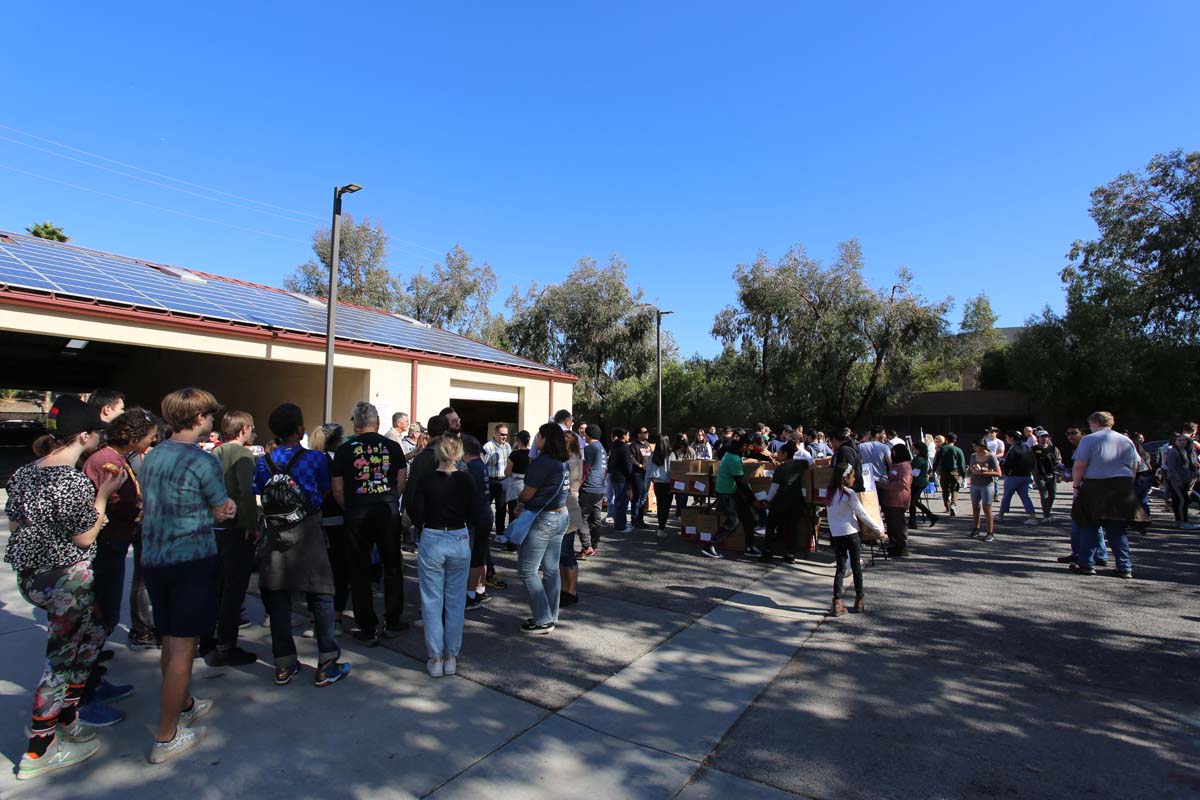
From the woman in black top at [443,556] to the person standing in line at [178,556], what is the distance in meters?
1.23

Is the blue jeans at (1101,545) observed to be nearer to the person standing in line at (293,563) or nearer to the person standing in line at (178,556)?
the person standing in line at (293,563)

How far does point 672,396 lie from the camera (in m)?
32.4

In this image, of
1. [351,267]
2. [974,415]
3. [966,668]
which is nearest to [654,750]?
[966,668]

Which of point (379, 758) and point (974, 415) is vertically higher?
point (974, 415)

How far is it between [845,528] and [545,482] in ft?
9.25

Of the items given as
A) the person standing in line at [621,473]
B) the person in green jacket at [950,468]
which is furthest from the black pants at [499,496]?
the person in green jacket at [950,468]

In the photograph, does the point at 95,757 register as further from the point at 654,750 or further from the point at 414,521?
the point at 654,750

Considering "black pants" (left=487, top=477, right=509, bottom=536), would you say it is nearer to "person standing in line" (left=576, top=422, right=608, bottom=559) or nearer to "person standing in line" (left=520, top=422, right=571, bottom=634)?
"person standing in line" (left=576, top=422, right=608, bottom=559)

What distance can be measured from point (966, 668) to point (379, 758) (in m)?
4.00

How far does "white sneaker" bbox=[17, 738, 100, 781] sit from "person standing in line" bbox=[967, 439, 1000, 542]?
10.2 m

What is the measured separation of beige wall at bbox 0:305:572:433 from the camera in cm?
1002

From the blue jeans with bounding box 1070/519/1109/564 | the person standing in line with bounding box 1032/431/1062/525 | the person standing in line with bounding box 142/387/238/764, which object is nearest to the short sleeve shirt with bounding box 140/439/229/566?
the person standing in line with bounding box 142/387/238/764

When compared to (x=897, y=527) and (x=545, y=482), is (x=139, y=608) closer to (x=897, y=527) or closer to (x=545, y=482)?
(x=545, y=482)

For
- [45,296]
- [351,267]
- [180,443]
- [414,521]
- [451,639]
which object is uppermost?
[351,267]
